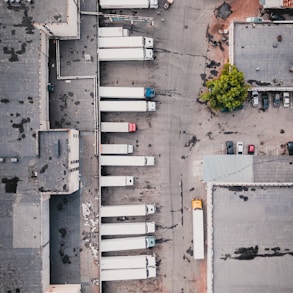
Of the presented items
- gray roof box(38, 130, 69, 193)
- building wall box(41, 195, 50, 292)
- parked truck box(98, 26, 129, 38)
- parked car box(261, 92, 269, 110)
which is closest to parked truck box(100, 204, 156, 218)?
building wall box(41, 195, 50, 292)

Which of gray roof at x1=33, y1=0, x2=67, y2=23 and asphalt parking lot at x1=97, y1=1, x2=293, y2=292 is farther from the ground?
gray roof at x1=33, y1=0, x2=67, y2=23

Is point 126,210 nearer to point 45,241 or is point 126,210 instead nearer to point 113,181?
point 113,181

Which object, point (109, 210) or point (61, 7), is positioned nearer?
point (61, 7)

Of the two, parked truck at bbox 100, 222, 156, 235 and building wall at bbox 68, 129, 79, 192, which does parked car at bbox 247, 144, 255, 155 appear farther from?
building wall at bbox 68, 129, 79, 192

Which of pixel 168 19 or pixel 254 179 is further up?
pixel 168 19

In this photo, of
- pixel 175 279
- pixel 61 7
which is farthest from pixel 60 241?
pixel 61 7

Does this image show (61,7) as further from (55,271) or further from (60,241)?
(55,271)

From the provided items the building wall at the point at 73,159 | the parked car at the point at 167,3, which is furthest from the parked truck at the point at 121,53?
the building wall at the point at 73,159
